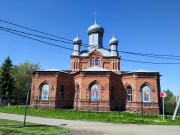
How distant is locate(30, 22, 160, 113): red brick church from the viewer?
25469 mm

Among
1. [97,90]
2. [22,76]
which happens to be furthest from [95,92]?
[22,76]

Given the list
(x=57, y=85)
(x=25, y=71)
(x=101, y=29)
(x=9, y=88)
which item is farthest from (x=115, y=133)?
(x=25, y=71)

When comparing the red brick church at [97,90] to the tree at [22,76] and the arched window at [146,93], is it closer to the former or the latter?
the arched window at [146,93]

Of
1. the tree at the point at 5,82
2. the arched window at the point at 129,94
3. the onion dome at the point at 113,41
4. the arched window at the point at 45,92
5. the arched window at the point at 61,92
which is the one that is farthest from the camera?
the tree at the point at 5,82

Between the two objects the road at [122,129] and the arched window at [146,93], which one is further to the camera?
the arched window at [146,93]

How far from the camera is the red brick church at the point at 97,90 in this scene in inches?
1003

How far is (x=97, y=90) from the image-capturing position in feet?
84.5

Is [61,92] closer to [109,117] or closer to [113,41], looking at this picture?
[109,117]

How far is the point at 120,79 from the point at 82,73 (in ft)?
19.4

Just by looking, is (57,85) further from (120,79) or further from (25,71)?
(25,71)

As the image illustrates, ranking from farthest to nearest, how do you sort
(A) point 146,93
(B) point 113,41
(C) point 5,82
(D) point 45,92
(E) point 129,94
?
(C) point 5,82 < (B) point 113,41 < (E) point 129,94 < (D) point 45,92 < (A) point 146,93

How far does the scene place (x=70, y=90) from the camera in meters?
28.5

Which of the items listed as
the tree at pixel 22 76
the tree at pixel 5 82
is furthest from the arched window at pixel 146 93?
the tree at pixel 22 76

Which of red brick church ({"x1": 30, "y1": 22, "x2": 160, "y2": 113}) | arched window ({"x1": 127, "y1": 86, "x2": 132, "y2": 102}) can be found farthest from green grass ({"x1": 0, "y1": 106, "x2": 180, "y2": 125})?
arched window ({"x1": 127, "y1": 86, "x2": 132, "y2": 102})
